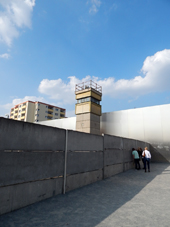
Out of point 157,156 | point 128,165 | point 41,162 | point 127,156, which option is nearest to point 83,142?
point 41,162

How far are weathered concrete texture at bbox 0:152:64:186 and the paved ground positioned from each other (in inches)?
33.3

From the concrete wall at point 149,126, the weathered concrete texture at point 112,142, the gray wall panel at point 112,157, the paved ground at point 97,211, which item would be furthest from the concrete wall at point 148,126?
the paved ground at point 97,211

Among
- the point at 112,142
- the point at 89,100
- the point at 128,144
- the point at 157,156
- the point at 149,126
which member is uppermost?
the point at 89,100

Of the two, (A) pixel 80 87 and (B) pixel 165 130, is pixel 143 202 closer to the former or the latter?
(B) pixel 165 130

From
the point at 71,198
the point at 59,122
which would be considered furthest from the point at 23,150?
the point at 59,122

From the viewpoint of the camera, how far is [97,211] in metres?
4.36

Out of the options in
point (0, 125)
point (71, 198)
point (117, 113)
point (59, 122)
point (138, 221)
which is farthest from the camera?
point (59, 122)

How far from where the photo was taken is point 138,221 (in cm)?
376

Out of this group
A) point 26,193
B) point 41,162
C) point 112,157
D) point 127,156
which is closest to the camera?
point 26,193

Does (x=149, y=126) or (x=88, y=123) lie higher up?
(x=88, y=123)

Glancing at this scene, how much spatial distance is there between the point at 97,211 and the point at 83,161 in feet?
10.1

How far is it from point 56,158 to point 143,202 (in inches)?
135

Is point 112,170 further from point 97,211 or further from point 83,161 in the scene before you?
point 97,211

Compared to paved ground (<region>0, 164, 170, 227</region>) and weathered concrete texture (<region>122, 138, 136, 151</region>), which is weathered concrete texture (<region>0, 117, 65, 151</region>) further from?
weathered concrete texture (<region>122, 138, 136, 151</region>)
